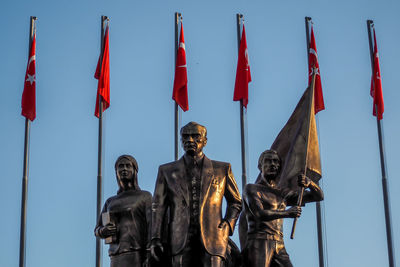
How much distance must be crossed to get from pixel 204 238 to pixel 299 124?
4.13 m

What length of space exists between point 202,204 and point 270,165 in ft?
5.62

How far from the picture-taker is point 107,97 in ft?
66.8

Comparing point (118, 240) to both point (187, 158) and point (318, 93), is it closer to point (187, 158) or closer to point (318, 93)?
point (187, 158)

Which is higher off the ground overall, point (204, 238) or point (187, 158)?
point (187, 158)

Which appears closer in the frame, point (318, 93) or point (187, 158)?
point (187, 158)

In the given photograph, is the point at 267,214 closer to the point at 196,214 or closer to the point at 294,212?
the point at 294,212

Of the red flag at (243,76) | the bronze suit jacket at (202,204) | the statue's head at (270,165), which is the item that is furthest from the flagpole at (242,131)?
the bronze suit jacket at (202,204)

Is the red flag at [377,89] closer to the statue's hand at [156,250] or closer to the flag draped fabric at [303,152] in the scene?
the flag draped fabric at [303,152]

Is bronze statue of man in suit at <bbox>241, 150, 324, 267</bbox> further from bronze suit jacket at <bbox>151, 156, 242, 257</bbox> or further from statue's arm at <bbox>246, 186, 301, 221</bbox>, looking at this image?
bronze suit jacket at <bbox>151, 156, 242, 257</bbox>

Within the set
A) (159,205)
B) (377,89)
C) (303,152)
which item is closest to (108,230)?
(159,205)

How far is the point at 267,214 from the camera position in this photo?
39.2 ft

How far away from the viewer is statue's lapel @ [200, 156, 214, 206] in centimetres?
1132

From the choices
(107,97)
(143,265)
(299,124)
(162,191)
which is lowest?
(143,265)

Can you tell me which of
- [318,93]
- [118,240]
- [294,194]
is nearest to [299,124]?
[294,194]
